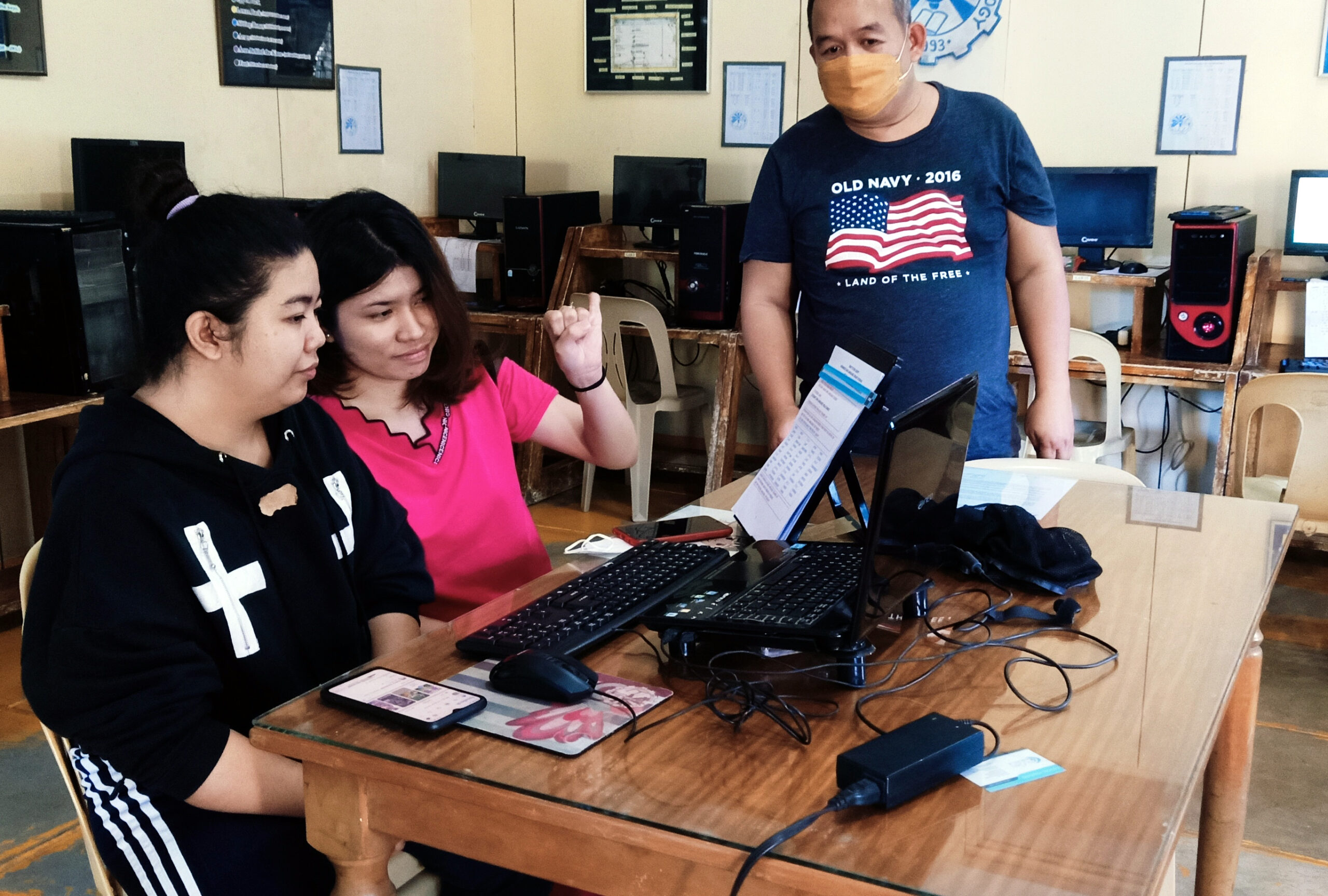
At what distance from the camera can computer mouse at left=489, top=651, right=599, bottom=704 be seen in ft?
3.62

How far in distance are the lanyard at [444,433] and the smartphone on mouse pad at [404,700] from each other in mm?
633

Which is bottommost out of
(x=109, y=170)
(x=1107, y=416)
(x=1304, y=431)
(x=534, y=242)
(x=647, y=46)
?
(x=1107, y=416)

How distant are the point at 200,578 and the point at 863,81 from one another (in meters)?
1.42

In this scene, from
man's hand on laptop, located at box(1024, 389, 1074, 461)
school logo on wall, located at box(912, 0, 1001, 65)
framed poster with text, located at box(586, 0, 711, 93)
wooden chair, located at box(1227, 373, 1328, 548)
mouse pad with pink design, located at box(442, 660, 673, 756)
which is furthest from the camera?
framed poster with text, located at box(586, 0, 711, 93)

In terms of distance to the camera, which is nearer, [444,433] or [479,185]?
[444,433]

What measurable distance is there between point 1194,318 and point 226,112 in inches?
132

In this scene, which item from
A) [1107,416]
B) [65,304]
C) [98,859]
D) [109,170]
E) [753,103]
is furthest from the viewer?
[753,103]

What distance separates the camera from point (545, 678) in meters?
1.11

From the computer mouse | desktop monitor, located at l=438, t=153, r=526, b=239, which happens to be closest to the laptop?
the computer mouse

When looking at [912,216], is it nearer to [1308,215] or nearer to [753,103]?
[1308,215]

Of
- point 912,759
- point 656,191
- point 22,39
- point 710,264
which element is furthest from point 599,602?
point 656,191

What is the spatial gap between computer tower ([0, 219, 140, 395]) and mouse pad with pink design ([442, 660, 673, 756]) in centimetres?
250

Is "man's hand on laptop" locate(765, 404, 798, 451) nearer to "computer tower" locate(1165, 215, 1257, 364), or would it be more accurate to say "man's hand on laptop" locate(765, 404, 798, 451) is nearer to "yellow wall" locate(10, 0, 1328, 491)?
"computer tower" locate(1165, 215, 1257, 364)

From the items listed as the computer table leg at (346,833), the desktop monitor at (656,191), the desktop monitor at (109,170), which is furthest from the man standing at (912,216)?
the desktop monitor at (656,191)
